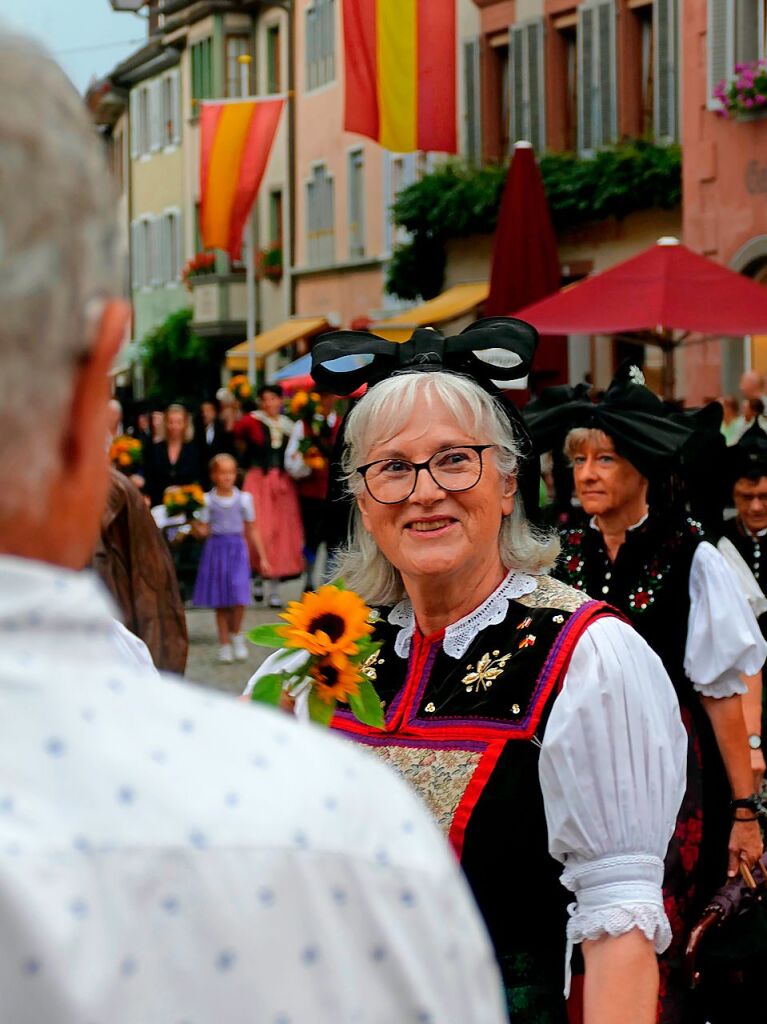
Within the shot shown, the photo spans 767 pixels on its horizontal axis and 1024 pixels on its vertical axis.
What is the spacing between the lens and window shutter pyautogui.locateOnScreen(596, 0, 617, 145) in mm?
25172

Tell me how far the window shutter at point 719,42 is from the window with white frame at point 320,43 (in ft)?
47.4

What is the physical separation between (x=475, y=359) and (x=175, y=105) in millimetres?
45458

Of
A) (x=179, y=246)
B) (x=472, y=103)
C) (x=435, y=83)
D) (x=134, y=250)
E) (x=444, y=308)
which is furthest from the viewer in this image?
(x=134, y=250)

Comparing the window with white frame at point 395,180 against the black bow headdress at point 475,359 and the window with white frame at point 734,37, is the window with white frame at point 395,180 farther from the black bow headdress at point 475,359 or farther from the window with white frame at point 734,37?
the black bow headdress at point 475,359

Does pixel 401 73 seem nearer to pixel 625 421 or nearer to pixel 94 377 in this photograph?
pixel 625 421

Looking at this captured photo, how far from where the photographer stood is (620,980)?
263 centimetres

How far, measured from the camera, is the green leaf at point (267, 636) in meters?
2.78

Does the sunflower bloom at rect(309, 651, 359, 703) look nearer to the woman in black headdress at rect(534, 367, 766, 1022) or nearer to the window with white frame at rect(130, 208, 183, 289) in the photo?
the woman in black headdress at rect(534, 367, 766, 1022)

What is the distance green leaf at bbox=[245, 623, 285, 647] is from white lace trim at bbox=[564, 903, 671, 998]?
0.56 meters

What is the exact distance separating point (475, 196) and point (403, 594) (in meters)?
24.2

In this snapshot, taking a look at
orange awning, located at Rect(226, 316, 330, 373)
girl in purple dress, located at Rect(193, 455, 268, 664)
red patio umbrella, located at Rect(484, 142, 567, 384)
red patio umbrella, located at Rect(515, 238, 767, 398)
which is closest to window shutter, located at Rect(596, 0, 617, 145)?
orange awning, located at Rect(226, 316, 330, 373)

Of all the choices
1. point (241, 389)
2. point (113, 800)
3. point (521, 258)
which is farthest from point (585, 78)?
point (113, 800)

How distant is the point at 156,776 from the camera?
3.70 feet

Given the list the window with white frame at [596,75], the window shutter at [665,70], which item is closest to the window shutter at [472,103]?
the window with white frame at [596,75]
